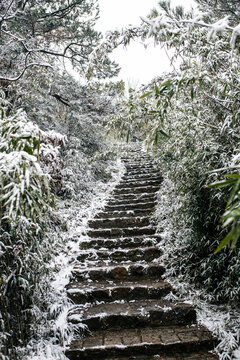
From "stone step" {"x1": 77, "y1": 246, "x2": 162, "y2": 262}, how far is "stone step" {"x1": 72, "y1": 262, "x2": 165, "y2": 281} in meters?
0.26

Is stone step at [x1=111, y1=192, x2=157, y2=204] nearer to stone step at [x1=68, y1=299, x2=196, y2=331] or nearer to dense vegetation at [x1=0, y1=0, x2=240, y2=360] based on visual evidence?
dense vegetation at [x1=0, y1=0, x2=240, y2=360]

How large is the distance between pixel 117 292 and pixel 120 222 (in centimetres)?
164

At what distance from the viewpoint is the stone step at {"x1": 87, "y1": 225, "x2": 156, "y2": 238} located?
13.6 ft

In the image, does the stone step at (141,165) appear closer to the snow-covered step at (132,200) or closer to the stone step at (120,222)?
the snow-covered step at (132,200)

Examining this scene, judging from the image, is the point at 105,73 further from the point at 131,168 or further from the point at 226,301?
the point at 226,301

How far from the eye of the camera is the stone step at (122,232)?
4.13m

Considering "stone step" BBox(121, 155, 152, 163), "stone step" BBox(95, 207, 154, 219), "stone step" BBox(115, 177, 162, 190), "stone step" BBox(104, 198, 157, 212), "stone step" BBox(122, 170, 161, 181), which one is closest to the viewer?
"stone step" BBox(95, 207, 154, 219)

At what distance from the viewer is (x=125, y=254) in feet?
11.9

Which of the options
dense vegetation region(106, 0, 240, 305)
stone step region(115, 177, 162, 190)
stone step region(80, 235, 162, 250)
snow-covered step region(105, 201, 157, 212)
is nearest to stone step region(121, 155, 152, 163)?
stone step region(115, 177, 162, 190)

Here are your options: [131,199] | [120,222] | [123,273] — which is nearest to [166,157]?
[131,199]

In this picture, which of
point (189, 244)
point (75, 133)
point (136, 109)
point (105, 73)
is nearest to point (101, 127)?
point (75, 133)

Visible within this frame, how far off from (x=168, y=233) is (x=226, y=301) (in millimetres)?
1232

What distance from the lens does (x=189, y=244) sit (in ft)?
10.3

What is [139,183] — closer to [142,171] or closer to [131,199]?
[131,199]
